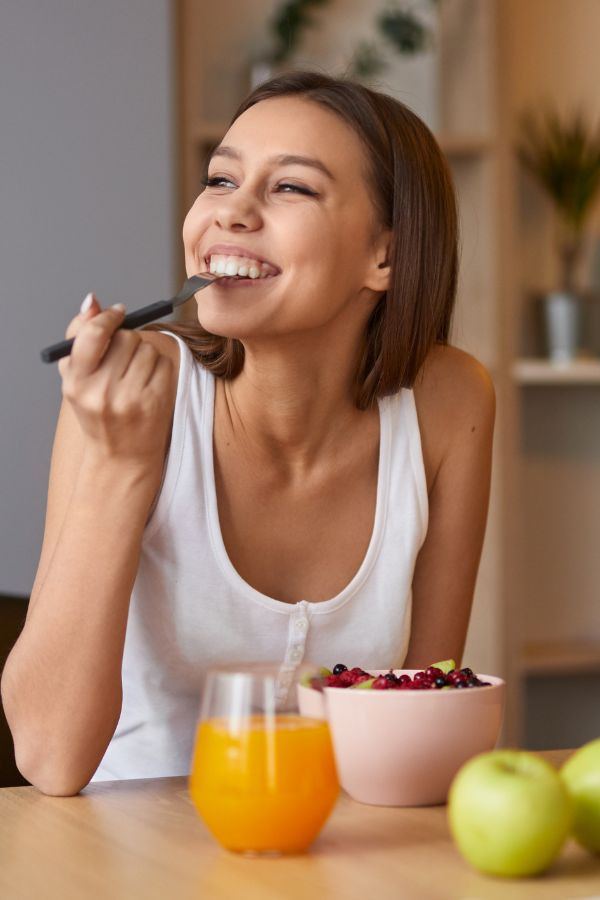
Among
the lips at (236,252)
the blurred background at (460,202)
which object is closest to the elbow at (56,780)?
the lips at (236,252)

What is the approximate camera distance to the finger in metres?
1.06

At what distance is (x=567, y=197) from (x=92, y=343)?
2.05m

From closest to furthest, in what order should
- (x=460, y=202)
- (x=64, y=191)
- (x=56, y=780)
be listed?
(x=56, y=780), (x=64, y=191), (x=460, y=202)

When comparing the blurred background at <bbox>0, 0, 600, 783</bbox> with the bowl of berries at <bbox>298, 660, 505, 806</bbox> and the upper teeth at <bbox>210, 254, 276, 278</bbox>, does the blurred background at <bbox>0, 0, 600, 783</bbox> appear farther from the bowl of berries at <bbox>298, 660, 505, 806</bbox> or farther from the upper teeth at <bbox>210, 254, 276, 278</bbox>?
the bowl of berries at <bbox>298, 660, 505, 806</bbox>

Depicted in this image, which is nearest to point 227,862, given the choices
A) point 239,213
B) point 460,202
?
point 239,213

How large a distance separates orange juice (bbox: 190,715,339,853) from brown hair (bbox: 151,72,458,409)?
2.33 ft

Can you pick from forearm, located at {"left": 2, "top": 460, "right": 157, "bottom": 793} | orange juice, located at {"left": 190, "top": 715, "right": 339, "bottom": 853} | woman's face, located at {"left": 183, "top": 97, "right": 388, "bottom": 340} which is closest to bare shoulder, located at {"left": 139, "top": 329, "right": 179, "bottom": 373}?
woman's face, located at {"left": 183, "top": 97, "right": 388, "bottom": 340}

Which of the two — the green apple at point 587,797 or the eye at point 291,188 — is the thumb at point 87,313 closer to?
the eye at point 291,188

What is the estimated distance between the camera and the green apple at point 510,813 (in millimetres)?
750

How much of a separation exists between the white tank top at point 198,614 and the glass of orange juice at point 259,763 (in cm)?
51

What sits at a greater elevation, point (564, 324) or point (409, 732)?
point (564, 324)

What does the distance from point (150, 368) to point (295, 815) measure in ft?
1.48

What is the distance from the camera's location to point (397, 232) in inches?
56.8

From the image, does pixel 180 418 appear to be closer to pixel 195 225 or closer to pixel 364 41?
pixel 195 225
